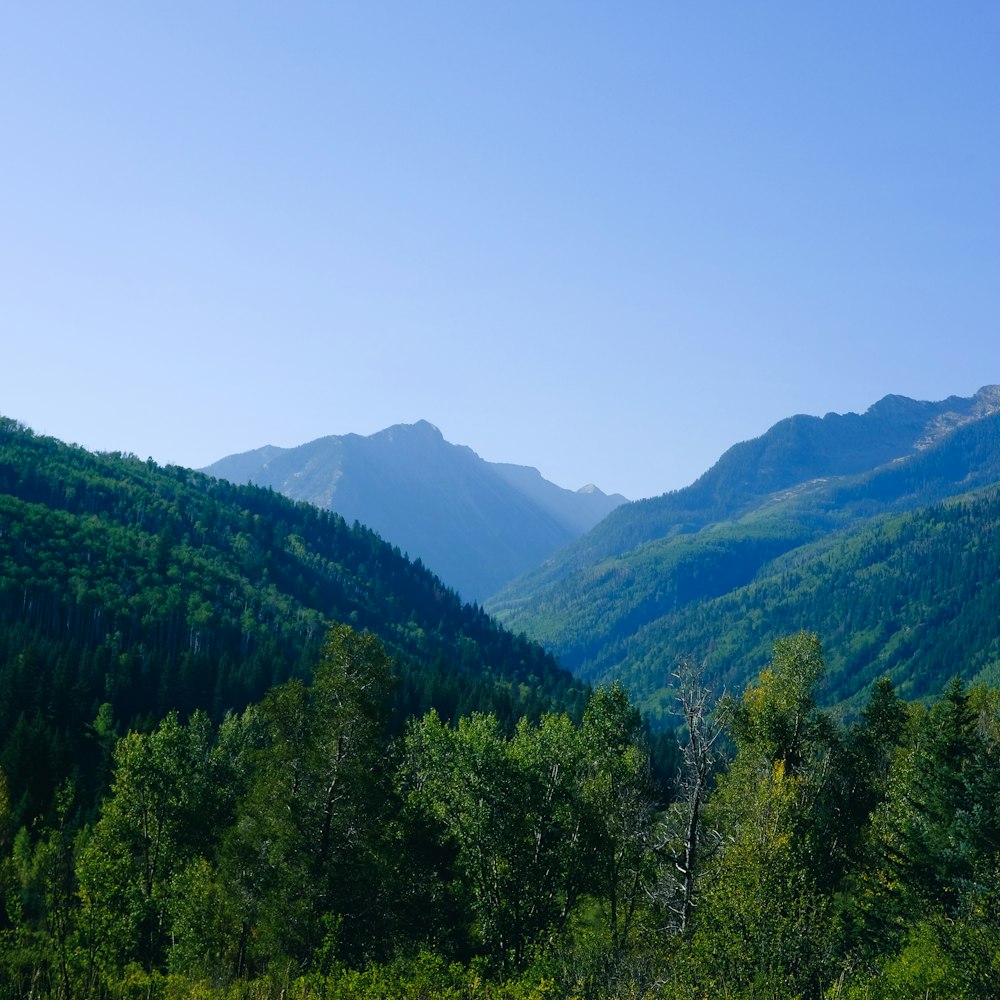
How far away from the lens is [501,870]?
42719 millimetres

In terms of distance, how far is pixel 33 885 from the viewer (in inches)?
2680

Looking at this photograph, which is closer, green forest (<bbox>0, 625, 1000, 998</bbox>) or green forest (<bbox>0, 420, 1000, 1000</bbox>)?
green forest (<bbox>0, 625, 1000, 998</bbox>)

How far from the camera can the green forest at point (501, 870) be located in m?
31.9

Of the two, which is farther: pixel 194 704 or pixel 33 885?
pixel 194 704

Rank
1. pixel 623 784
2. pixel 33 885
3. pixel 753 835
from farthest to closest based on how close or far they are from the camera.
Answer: pixel 33 885 < pixel 623 784 < pixel 753 835

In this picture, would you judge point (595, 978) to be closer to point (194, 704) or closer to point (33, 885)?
point (33, 885)

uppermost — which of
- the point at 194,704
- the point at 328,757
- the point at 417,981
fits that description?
the point at 328,757

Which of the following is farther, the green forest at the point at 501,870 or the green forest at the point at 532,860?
the green forest at the point at 532,860

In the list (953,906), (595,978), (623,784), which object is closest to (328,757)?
(595,978)

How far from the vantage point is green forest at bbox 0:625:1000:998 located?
31.9 m

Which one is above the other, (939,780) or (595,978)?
(939,780)

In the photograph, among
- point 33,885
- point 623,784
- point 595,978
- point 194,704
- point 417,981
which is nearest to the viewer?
Result: point 417,981

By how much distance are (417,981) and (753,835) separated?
20255 mm

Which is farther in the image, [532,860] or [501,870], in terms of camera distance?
[532,860]
